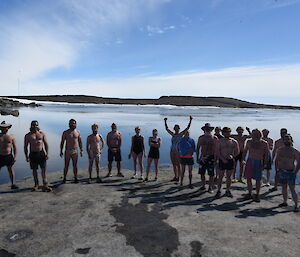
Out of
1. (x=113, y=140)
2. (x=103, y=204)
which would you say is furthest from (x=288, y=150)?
(x=113, y=140)

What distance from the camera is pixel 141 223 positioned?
20.9 feet

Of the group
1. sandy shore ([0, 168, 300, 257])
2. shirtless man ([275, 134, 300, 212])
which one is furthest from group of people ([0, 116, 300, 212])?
sandy shore ([0, 168, 300, 257])

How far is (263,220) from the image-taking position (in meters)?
6.73

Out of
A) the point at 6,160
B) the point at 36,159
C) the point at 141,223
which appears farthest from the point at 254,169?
the point at 6,160

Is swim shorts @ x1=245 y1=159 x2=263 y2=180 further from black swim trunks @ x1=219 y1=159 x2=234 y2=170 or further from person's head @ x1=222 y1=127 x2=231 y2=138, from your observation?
person's head @ x1=222 y1=127 x2=231 y2=138

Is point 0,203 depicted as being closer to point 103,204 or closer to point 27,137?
point 27,137

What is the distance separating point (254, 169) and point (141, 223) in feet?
12.9

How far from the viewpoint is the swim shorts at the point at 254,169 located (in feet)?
26.8

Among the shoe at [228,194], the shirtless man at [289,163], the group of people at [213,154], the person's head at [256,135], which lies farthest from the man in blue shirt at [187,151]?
the shirtless man at [289,163]

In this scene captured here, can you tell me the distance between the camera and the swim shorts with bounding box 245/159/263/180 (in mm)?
8156

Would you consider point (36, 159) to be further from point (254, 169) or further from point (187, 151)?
point (254, 169)

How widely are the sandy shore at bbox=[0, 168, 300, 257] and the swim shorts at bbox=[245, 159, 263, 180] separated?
0.80 meters

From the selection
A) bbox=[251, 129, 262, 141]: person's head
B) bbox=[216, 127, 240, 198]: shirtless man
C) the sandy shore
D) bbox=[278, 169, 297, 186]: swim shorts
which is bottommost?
the sandy shore

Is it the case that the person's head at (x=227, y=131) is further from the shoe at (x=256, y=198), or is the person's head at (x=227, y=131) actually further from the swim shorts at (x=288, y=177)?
the shoe at (x=256, y=198)
